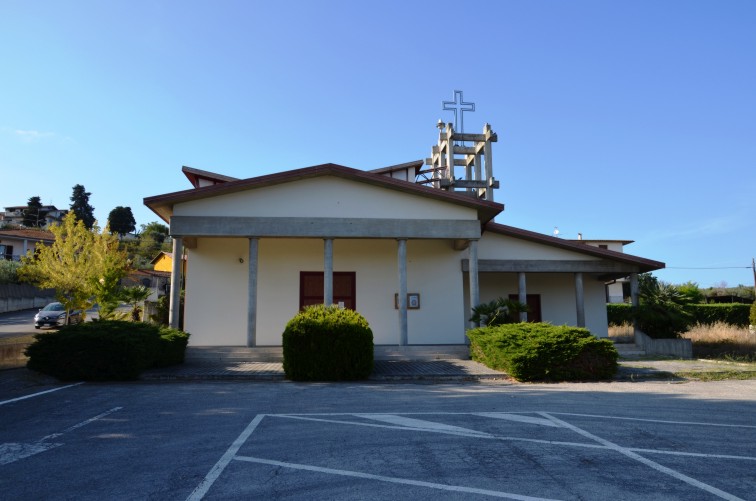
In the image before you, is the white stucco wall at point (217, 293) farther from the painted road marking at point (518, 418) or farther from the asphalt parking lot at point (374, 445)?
the painted road marking at point (518, 418)

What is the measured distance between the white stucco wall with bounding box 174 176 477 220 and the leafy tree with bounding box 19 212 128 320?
4.97 metres

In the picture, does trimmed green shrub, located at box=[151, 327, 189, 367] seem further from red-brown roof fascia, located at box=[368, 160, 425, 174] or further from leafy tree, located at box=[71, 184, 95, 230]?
leafy tree, located at box=[71, 184, 95, 230]

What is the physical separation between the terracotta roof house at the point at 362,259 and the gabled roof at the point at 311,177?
0.03m

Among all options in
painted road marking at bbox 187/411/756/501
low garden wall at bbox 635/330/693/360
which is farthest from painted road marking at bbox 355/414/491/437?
low garden wall at bbox 635/330/693/360

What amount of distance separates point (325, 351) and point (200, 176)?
11.4 meters

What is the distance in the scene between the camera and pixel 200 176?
1980 cm

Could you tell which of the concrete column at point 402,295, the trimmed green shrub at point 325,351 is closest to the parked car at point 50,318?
the concrete column at point 402,295

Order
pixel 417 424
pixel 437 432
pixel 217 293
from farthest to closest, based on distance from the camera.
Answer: pixel 217 293 → pixel 417 424 → pixel 437 432

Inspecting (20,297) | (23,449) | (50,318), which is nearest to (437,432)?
(23,449)

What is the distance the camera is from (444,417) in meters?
6.91

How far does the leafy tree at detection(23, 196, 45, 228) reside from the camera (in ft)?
296

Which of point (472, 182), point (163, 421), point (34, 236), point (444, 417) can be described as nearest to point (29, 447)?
point (163, 421)

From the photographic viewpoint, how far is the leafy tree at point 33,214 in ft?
296

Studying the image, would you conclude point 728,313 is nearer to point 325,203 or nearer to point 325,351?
point 325,203
